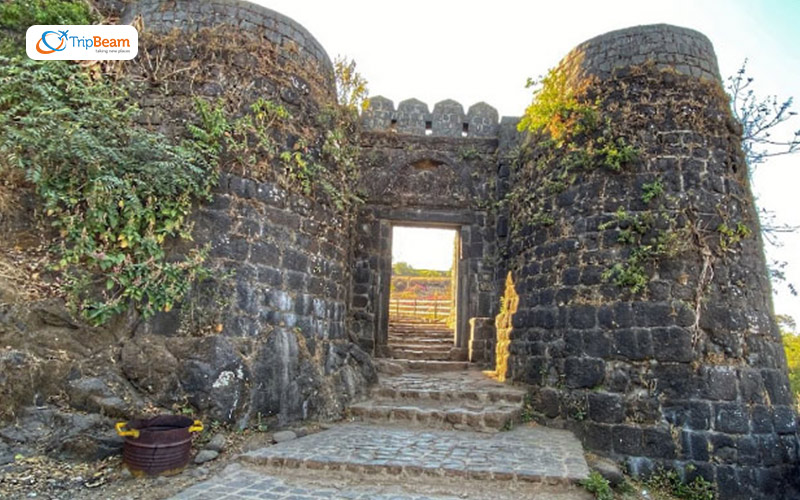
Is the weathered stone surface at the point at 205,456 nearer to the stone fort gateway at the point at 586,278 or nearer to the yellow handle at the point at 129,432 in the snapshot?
the stone fort gateway at the point at 586,278

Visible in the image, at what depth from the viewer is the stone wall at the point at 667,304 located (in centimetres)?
504

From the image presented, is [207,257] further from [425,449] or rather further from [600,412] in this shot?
[600,412]

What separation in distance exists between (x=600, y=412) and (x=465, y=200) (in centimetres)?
476

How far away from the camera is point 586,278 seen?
19.4 ft

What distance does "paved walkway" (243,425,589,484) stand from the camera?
4086 mm

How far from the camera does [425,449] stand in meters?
4.73

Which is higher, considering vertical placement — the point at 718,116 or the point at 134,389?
the point at 718,116

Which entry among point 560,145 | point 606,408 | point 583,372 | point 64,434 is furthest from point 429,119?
point 64,434

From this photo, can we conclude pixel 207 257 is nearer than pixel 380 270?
Yes

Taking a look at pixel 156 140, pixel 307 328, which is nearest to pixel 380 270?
pixel 307 328

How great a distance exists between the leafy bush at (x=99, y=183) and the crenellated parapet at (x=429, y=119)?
4990 millimetres

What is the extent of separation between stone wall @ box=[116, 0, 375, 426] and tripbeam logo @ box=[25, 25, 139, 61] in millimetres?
204

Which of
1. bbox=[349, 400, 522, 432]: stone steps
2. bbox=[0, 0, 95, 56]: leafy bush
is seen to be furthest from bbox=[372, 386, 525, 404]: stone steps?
bbox=[0, 0, 95, 56]: leafy bush

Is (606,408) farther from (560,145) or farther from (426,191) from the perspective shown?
(426,191)
